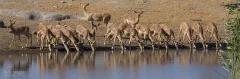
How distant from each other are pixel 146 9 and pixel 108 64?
13.1 meters

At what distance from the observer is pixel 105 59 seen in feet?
84.1

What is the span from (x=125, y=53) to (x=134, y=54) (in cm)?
38

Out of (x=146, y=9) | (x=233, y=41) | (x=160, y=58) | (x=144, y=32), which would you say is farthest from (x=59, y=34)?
(x=233, y=41)

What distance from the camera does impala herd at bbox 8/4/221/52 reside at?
90.5 feet

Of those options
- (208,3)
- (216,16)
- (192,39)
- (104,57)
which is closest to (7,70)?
(104,57)

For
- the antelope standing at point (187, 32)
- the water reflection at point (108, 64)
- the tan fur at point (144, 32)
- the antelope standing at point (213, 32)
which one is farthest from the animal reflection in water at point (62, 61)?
the antelope standing at point (213, 32)

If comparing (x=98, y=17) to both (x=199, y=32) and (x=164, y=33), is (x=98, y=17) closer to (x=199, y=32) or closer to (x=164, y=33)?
(x=164, y=33)

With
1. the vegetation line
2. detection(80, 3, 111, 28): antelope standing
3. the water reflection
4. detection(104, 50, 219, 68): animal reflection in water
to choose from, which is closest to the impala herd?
detection(80, 3, 111, 28): antelope standing

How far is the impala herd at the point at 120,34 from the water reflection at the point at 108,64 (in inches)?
32.1

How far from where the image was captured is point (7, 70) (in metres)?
22.4

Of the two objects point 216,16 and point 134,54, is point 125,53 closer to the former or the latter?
point 134,54

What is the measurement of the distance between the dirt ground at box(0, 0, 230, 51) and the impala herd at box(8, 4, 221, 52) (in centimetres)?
160

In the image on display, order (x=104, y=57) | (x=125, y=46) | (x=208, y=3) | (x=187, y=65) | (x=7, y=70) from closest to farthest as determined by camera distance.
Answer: (x=7, y=70)
(x=187, y=65)
(x=104, y=57)
(x=125, y=46)
(x=208, y=3)

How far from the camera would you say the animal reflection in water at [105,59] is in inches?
926
